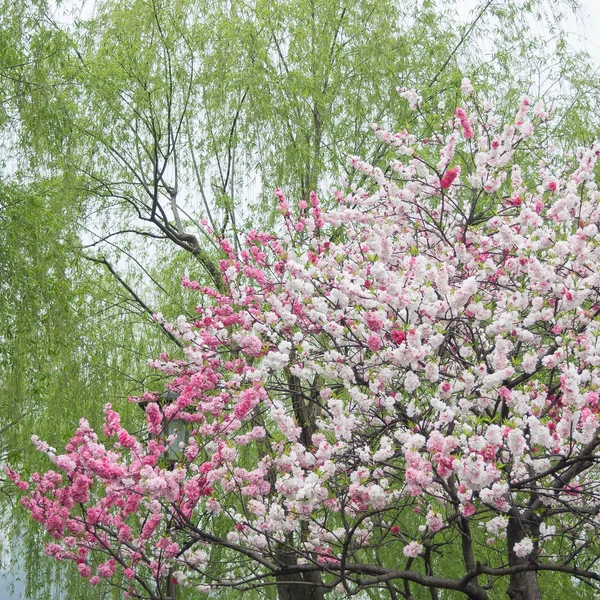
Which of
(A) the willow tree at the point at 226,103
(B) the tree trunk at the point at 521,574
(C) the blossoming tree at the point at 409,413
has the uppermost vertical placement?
(A) the willow tree at the point at 226,103

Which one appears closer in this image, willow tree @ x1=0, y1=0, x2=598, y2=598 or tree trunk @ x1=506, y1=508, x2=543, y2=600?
tree trunk @ x1=506, y1=508, x2=543, y2=600

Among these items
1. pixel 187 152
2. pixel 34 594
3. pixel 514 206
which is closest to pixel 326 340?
pixel 514 206

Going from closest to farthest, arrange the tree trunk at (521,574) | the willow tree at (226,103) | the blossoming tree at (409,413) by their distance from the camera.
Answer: the blossoming tree at (409,413), the tree trunk at (521,574), the willow tree at (226,103)

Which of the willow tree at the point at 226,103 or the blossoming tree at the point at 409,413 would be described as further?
the willow tree at the point at 226,103

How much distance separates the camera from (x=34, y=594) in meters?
8.77

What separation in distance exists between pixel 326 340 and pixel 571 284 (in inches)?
80.3

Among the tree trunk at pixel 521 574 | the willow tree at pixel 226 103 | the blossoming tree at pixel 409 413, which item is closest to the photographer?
the blossoming tree at pixel 409 413

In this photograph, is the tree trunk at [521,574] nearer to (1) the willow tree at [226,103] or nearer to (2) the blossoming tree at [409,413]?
(2) the blossoming tree at [409,413]

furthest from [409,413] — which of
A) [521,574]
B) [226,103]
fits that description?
[226,103]

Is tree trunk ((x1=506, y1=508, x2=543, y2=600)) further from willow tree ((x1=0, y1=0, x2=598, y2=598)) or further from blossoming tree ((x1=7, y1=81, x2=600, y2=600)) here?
willow tree ((x1=0, y1=0, x2=598, y2=598))

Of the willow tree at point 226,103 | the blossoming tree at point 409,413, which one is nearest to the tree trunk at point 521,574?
the blossoming tree at point 409,413

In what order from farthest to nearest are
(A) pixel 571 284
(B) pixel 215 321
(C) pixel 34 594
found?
1. (C) pixel 34 594
2. (B) pixel 215 321
3. (A) pixel 571 284

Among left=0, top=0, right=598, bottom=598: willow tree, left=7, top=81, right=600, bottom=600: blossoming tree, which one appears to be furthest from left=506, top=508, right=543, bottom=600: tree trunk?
left=0, top=0, right=598, bottom=598: willow tree

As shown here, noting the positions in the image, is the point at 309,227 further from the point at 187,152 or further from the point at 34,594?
the point at 34,594
